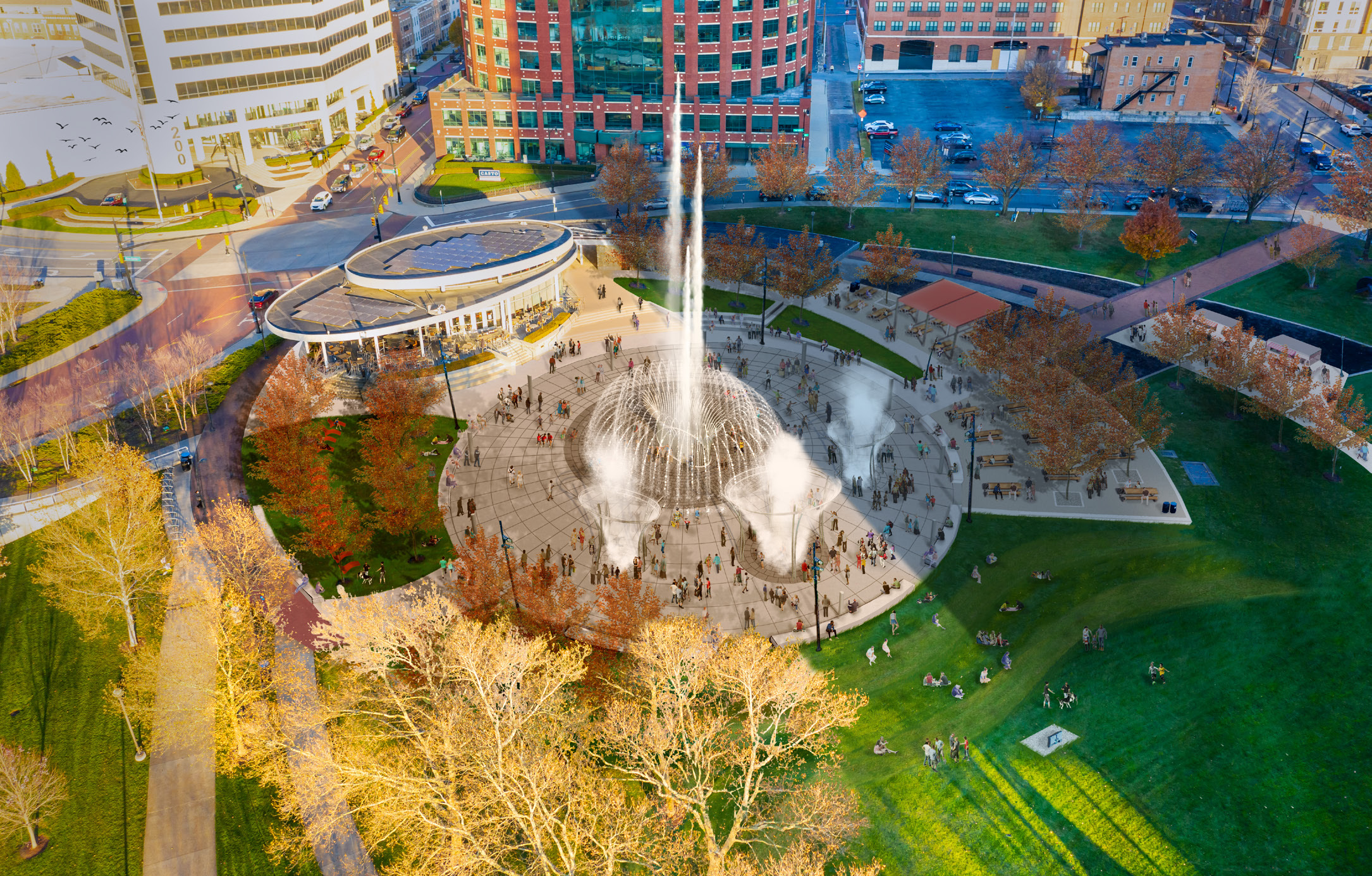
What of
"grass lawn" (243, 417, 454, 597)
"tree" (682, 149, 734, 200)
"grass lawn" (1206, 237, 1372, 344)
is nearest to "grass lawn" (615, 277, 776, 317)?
"tree" (682, 149, 734, 200)

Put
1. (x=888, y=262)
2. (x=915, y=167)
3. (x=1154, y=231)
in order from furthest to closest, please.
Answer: (x=915, y=167), (x=1154, y=231), (x=888, y=262)

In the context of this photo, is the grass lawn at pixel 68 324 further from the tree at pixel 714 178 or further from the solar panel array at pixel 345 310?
the tree at pixel 714 178

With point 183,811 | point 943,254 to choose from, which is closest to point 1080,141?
point 943,254

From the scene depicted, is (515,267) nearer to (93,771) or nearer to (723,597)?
(723,597)

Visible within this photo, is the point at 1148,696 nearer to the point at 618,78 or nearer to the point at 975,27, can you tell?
the point at 618,78

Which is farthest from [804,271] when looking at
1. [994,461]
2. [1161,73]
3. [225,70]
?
[1161,73]

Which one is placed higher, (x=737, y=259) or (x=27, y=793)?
(x=737, y=259)

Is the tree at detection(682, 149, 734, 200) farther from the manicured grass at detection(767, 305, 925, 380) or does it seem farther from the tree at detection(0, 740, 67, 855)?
the tree at detection(0, 740, 67, 855)
